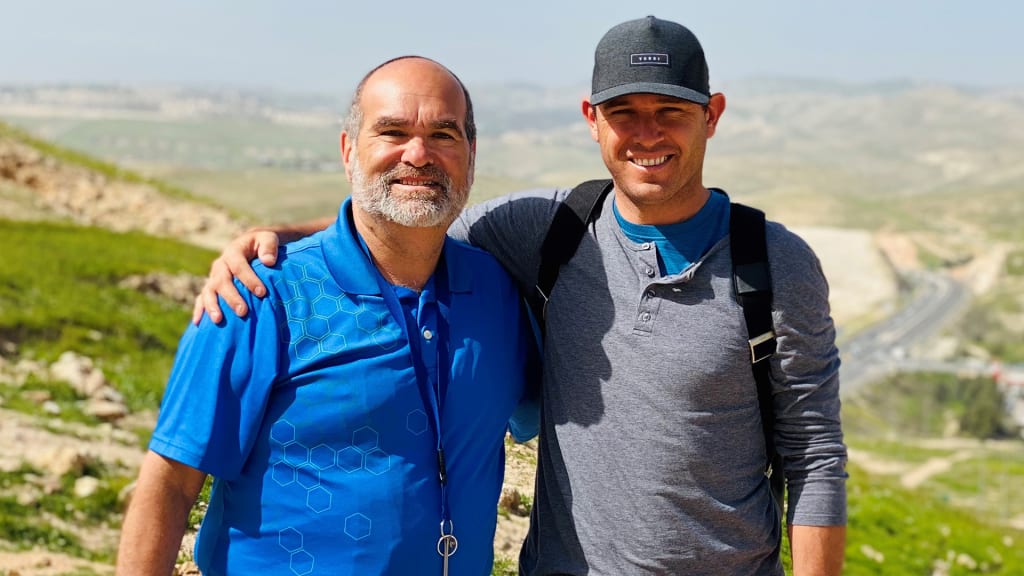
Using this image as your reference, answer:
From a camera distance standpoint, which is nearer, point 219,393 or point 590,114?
point 219,393

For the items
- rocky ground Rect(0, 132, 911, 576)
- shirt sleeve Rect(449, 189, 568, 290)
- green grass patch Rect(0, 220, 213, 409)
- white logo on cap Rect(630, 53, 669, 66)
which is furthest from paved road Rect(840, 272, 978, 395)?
white logo on cap Rect(630, 53, 669, 66)

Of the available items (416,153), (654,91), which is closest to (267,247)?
(416,153)

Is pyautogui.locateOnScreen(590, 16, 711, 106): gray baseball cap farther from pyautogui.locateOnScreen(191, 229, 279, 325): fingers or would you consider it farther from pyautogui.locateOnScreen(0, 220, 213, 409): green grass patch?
pyautogui.locateOnScreen(0, 220, 213, 409): green grass patch

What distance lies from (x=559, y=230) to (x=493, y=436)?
2.98ft

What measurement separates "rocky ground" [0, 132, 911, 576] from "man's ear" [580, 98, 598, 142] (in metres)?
1.67

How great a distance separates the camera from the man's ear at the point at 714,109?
3.93 m

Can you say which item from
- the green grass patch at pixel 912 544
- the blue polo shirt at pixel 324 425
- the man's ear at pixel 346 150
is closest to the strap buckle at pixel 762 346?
the blue polo shirt at pixel 324 425

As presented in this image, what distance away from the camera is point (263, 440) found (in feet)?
10.9

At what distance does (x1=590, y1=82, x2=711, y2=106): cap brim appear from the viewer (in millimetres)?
3611

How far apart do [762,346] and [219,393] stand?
194 cm

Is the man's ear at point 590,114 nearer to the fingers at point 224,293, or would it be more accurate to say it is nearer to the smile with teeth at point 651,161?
the smile with teeth at point 651,161

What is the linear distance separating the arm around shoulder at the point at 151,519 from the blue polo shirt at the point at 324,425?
0.10m

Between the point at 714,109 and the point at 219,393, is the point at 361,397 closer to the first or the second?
the point at 219,393

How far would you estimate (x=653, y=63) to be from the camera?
3627 millimetres
